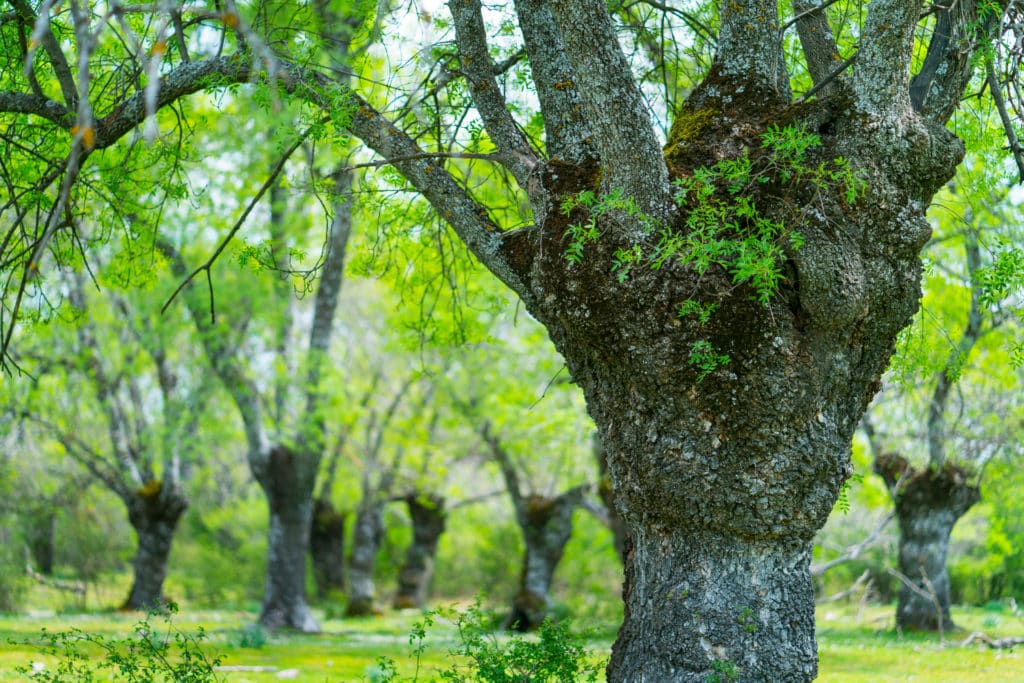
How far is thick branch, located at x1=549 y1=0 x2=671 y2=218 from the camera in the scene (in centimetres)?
522

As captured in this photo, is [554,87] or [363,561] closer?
[554,87]

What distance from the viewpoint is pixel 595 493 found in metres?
18.7

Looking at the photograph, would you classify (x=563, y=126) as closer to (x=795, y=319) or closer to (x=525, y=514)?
(x=795, y=319)

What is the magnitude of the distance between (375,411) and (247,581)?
6.17 meters

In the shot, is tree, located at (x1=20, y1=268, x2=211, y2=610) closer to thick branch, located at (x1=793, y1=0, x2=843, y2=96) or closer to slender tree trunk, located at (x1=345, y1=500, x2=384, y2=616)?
slender tree trunk, located at (x1=345, y1=500, x2=384, y2=616)

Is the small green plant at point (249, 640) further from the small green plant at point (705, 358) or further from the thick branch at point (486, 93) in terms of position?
the small green plant at point (705, 358)

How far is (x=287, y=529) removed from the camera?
15289mm

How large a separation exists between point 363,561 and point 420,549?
4.86 feet

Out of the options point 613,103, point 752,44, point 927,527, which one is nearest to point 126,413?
point 927,527

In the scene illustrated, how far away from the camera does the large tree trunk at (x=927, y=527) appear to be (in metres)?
14.4

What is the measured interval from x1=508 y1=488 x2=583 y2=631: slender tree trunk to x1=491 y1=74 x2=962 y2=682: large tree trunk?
12.6 meters

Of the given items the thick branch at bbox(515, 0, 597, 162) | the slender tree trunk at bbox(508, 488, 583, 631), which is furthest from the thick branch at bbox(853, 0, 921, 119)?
the slender tree trunk at bbox(508, 488, 583, 631)

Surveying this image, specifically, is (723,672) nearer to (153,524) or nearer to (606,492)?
(606,492)

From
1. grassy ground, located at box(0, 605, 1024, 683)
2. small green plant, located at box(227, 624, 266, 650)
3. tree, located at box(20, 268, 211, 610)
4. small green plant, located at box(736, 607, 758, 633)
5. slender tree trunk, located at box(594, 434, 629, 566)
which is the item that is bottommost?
grassy ground, located at box(0, 605, 1024, 683)
